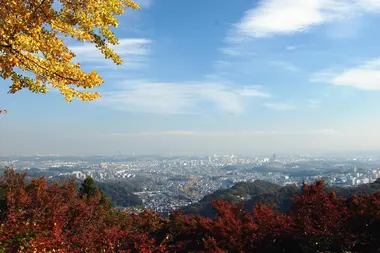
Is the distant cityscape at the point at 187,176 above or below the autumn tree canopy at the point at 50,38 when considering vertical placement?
below

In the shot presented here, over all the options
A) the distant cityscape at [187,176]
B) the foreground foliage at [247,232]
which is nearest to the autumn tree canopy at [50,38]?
the foreground foliage at [247,232]

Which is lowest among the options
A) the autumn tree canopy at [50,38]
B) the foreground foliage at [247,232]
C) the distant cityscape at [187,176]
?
the distant cityscape at [187,176]

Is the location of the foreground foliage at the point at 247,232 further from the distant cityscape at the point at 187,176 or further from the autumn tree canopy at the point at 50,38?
the distant cityscape at the point at 187,176

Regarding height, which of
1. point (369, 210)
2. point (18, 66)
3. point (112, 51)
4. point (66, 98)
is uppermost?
point (112, 51)

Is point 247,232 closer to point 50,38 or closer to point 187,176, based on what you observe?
point 50,38

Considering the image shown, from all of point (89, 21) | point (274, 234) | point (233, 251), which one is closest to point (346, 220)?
point (274, 234)

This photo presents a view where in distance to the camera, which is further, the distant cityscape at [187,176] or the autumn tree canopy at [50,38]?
the distant cityscape at [187,176]

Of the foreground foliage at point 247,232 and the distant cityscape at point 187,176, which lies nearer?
the foreground foliage at point 247,232

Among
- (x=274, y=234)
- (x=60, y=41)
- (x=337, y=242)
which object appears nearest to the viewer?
(x=337, y=242)

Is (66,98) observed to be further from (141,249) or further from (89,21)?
(141,249)

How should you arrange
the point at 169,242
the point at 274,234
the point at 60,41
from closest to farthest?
1. the point at 60,41
2. the point at 274,234
3. the point at 169,242

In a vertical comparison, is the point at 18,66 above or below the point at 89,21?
below
